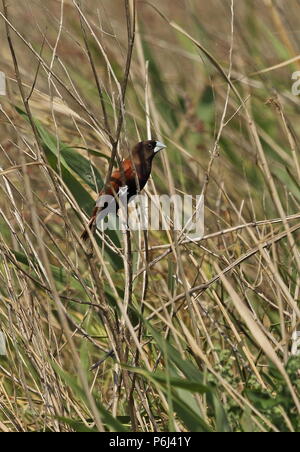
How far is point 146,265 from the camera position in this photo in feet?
6.08

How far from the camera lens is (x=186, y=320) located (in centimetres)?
276

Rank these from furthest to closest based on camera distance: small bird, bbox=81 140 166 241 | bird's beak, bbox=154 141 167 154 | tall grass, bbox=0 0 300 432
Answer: small bird, bbox=81 140 166 241
bird's beak, bbox=154 141 167 154
tall grass, bbox=0 0 300 432

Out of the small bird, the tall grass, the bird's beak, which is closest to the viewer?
the tall grass

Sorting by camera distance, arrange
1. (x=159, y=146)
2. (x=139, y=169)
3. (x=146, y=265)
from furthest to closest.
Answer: (x=139, y=169)
(x=159, y=146)
(x=146, y=265)

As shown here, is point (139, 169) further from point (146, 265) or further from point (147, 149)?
point (146, 265)

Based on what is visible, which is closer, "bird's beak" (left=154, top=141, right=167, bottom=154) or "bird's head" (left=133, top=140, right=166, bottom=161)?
"bird's beak" (left=154, top=141, right=167, bottom=154)

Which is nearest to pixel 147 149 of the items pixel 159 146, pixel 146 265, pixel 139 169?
pixel 159 146

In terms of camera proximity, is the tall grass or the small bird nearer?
the tall grass

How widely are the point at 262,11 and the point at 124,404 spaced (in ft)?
10.3

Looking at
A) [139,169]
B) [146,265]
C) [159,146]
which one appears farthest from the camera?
[139,169]

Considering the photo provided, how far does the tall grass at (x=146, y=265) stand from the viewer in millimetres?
1771

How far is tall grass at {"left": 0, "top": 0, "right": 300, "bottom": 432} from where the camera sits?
177 cm
